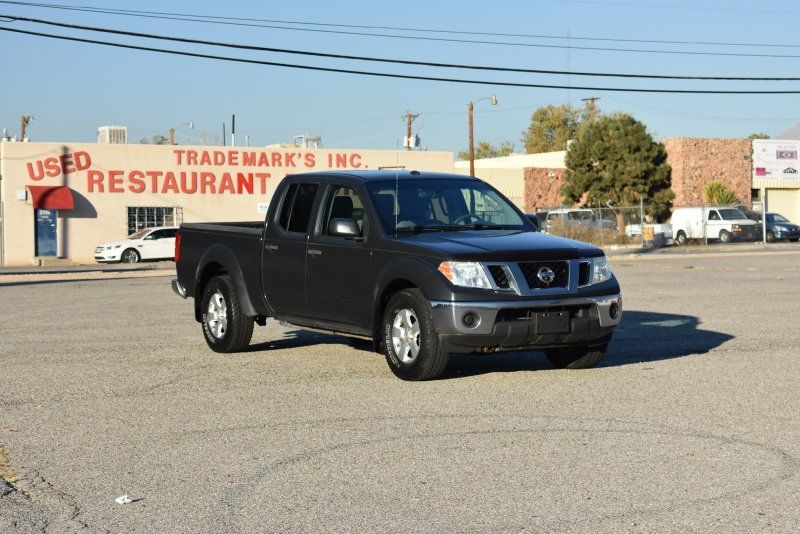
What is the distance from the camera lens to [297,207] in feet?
A: 40.1

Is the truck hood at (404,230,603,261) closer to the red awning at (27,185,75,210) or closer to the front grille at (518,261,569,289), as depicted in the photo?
the front grille at (518,261,569,289)

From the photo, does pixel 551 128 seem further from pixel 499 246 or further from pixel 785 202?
pixel 499 246

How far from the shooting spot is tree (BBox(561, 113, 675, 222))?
227 feet

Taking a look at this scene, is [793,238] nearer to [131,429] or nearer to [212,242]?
[212,242]

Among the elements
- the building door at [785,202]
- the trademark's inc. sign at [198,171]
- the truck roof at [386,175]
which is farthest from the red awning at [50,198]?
the building door at [785,202]

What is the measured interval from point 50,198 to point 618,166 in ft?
113

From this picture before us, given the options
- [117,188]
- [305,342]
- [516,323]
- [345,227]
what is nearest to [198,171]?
[117,188]

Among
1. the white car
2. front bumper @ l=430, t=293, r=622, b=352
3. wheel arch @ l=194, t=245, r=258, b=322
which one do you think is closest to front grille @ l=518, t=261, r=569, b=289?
front bumper @ l=430, t=293, r=622, b=352

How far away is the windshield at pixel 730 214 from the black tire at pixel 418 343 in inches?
1850

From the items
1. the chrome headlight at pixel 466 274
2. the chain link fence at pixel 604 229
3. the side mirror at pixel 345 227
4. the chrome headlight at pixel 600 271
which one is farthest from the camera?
the chain link fence at pixel 604 229

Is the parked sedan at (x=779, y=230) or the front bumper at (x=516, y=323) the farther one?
the parked sedan at (x=779, y=230)

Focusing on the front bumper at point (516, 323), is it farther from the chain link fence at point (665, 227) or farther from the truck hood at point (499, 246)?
the chain link fence at point (665, 227)

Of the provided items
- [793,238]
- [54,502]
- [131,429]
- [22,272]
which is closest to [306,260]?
[131,429]

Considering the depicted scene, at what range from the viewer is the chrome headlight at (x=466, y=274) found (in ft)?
33.1
